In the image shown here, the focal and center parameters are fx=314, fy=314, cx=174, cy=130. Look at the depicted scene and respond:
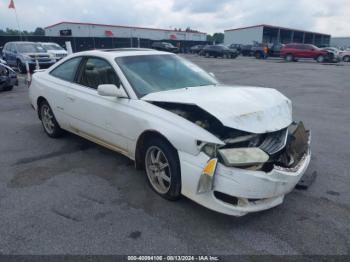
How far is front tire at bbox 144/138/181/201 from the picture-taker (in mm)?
3131

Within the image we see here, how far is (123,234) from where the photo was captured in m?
2.87

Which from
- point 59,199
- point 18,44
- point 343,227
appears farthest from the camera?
point 18,44

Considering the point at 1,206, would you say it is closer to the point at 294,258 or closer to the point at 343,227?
the point at 294,258

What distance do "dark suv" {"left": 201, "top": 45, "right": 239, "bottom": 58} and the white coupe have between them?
3286cm

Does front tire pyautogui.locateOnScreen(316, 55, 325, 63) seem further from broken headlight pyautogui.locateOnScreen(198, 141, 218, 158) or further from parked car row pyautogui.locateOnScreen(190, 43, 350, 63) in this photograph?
broken headlight pyautogui.locateOnScreen(198, 141, 218, 158)

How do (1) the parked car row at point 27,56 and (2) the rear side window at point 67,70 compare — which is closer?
(2) the rear side window at point 67,70

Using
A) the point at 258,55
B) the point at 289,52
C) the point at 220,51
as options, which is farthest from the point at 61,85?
the point at 258,55

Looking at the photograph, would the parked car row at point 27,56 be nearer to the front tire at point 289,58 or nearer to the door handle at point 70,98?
the door handle at point 70,98

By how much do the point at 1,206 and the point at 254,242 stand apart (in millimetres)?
2630

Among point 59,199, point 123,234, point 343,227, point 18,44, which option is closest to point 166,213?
point 123,234

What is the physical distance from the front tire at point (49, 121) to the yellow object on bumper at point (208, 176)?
342 centimetres

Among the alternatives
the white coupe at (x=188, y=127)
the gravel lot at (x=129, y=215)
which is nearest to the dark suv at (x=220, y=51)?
the gravel lot at (x=129, y=215)

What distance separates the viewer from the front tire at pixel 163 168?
3.13m

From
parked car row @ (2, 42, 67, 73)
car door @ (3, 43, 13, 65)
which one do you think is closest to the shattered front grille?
parked car row @ (2, 42, 67, 73)
